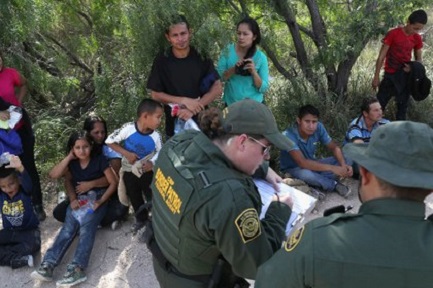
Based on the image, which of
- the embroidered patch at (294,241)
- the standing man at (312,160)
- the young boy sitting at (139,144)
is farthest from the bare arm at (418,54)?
the embroidered patch at (294,241)

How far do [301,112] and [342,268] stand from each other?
301 centimetres

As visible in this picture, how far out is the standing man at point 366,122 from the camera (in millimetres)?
4129

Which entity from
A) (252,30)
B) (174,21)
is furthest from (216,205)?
(252,30)

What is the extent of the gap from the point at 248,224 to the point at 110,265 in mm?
2003

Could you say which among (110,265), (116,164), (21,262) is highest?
(116,164)

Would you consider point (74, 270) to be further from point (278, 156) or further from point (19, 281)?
point (278, 156)

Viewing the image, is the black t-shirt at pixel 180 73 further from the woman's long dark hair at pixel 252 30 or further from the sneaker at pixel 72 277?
the sneaker at pixel 72 277

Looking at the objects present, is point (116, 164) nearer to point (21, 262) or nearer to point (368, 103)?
point (21, 262)

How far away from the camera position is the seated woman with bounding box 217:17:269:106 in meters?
3.73

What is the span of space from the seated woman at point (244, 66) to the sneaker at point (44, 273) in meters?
2.01

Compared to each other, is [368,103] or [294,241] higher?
[294,241]

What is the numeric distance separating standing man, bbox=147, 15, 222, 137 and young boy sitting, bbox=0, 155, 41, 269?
4.02 feet

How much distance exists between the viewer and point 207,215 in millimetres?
1515

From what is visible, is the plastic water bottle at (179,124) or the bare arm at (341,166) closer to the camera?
the plastic water bottle at (179,124)
